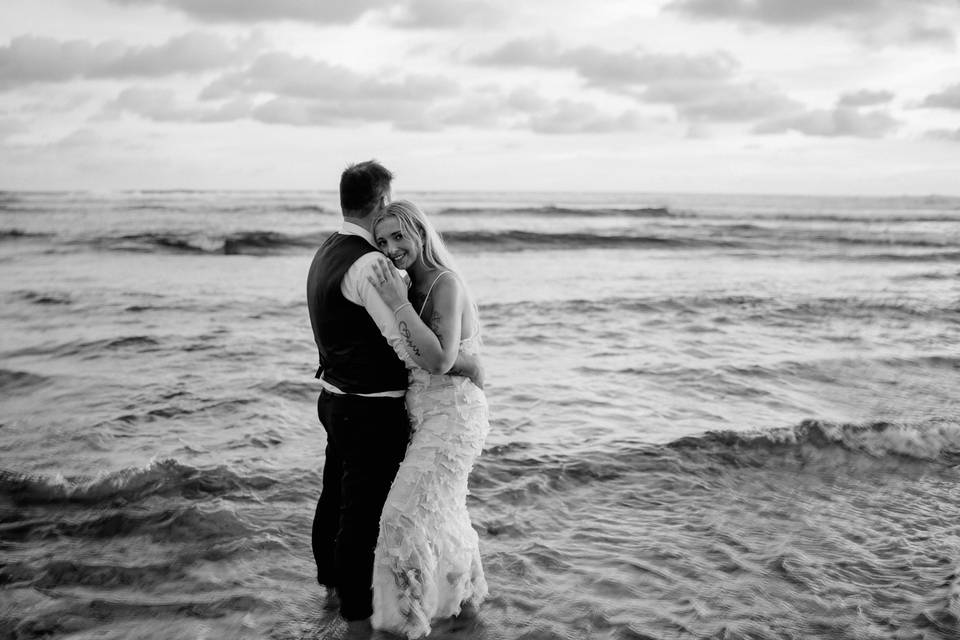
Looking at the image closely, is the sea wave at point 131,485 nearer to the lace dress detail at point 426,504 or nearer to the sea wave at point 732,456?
the sea wave at point 732,456

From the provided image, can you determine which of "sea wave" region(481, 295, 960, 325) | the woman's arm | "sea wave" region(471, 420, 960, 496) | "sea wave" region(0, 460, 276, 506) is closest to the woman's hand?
the woman's arm

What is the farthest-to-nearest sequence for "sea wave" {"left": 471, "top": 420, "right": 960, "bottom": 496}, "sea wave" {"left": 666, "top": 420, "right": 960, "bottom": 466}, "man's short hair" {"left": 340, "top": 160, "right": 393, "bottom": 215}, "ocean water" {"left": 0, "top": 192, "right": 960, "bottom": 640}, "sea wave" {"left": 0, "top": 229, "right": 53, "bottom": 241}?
1. "sea wave" {"left": 0, "top": 229, "right": 53, "bottom": 241}
2. "sea wave" {"left": 666, "top": 420, "right": 960, "bottom": 466}
3. "sea wave" {"left": 471, "top": 420, "right": 960, "bottom": 496}
4. "ocean water" {"left": 0, "top": 192, "right": 960, "bottom": 640}
5. "man's short hair" {"left": 340, "top": 160, "right": 393, "bottom": 215}

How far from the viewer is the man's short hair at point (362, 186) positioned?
3674 mm

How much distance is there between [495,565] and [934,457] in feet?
14.2

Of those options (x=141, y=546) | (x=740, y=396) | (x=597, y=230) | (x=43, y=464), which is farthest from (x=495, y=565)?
(x=597, y=230)

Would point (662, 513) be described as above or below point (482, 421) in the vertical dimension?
below

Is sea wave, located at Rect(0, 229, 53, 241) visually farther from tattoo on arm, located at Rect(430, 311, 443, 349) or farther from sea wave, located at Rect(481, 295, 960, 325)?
tattoo on arm, located at Rect(430, 311, 443, 349)

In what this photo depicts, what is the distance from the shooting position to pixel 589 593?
4562 millimetres

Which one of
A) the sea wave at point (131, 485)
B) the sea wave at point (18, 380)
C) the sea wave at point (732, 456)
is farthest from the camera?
the sea wave at point (18, 380)

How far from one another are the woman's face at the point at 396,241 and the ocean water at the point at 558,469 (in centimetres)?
196

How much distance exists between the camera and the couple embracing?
355cm

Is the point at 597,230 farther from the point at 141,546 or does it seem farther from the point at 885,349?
the point at 141,546

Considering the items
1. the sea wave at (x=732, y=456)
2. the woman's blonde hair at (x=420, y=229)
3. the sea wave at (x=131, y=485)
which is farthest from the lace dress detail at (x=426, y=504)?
the sea wave at (x=131, y=485)

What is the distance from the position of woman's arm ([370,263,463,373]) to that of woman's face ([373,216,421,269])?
0.08 m
